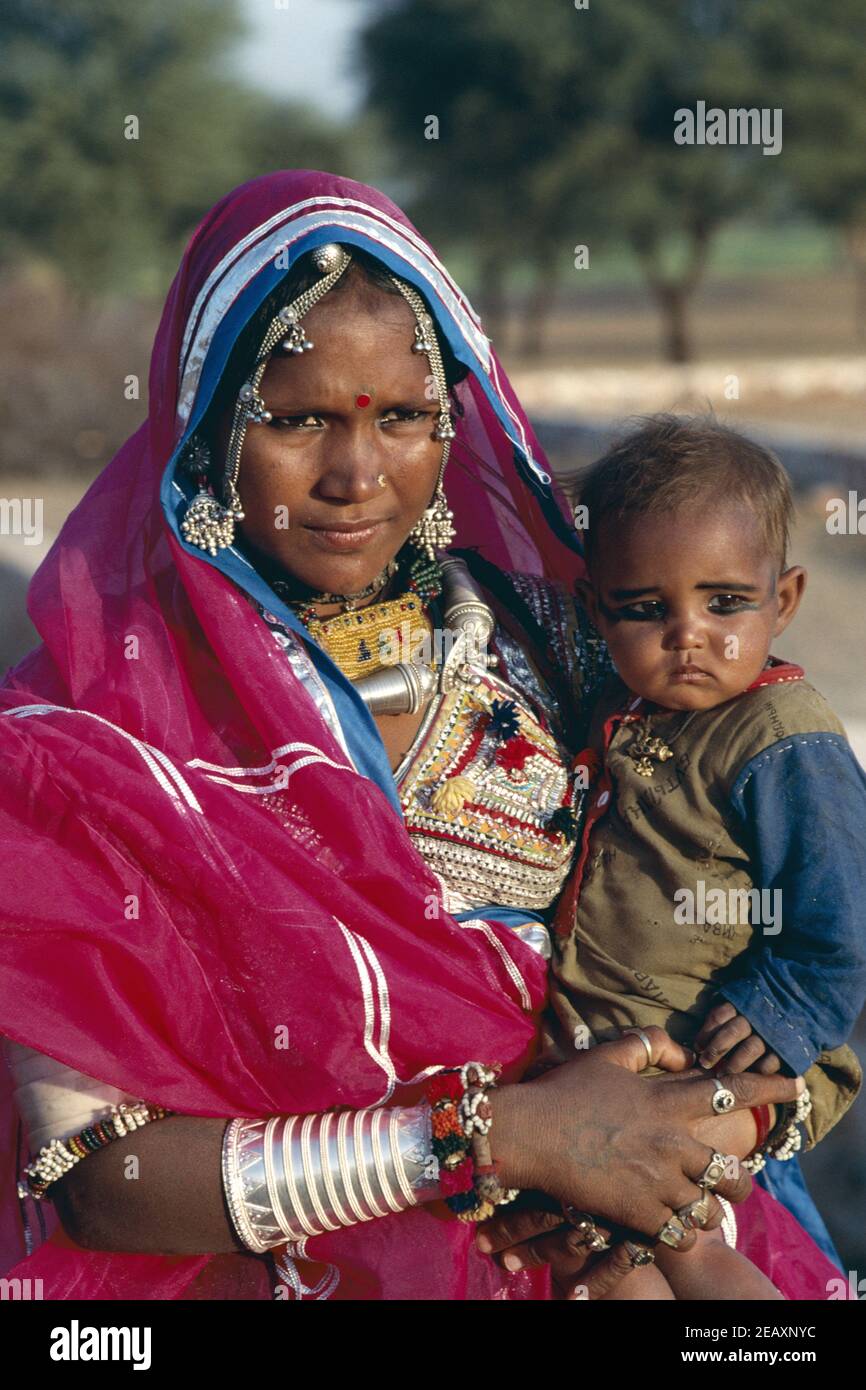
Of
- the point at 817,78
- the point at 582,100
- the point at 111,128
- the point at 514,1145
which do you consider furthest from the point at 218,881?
the point at 817,78

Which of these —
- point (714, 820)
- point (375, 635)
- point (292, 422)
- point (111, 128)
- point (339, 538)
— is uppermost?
point (111, 128)

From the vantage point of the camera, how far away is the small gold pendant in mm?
2314

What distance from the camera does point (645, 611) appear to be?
2.34 m

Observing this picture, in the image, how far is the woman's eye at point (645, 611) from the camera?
7.65ft

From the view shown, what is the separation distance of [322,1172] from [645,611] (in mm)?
922

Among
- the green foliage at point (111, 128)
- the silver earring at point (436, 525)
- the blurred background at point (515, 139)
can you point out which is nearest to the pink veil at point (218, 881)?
the silver earring at point (436, 525)

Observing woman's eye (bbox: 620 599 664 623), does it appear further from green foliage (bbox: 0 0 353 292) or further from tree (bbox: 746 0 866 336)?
tree (bbox: 746 0 866 336)

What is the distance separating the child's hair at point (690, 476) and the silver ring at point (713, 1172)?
2.86 feet

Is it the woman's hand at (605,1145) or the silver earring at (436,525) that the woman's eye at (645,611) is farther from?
the woman's hand at (605,1145)

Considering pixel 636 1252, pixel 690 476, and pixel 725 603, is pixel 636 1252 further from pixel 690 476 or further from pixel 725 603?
pixel 690 476

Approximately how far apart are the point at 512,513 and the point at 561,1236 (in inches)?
49.5

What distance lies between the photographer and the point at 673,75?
28250 mm

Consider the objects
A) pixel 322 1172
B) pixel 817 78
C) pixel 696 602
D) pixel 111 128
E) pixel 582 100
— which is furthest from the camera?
pixel 582 100

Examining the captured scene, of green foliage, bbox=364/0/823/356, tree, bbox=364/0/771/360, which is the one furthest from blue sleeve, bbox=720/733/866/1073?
green foliage, bbox=364/0/823/356
